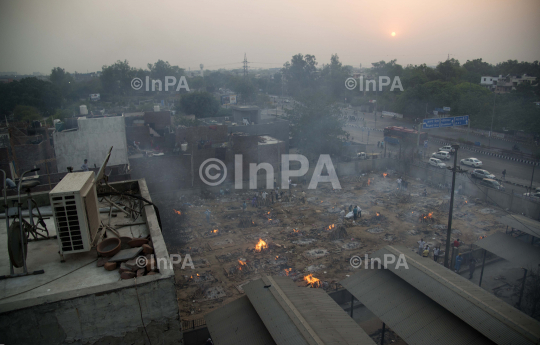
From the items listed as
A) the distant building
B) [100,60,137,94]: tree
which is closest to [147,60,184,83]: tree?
[100,60,137,94]: tree

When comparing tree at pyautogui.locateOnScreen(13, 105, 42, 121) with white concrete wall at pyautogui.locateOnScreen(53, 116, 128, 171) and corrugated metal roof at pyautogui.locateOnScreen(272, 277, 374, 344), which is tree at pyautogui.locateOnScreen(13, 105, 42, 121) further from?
corrugated metal roof at pyautogui.locateOnScreen(272, 277, 374, 344)

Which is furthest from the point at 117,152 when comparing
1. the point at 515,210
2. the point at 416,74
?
the point at 416,74

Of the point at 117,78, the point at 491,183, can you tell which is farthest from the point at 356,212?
the point at 117,78

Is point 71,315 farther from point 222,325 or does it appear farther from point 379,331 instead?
point 379,331

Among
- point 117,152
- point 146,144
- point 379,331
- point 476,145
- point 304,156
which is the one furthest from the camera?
point 476,145

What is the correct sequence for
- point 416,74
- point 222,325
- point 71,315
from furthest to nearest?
point 416,74 < point 222,325 < point 71,315

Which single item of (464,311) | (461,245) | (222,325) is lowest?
(461,245)
